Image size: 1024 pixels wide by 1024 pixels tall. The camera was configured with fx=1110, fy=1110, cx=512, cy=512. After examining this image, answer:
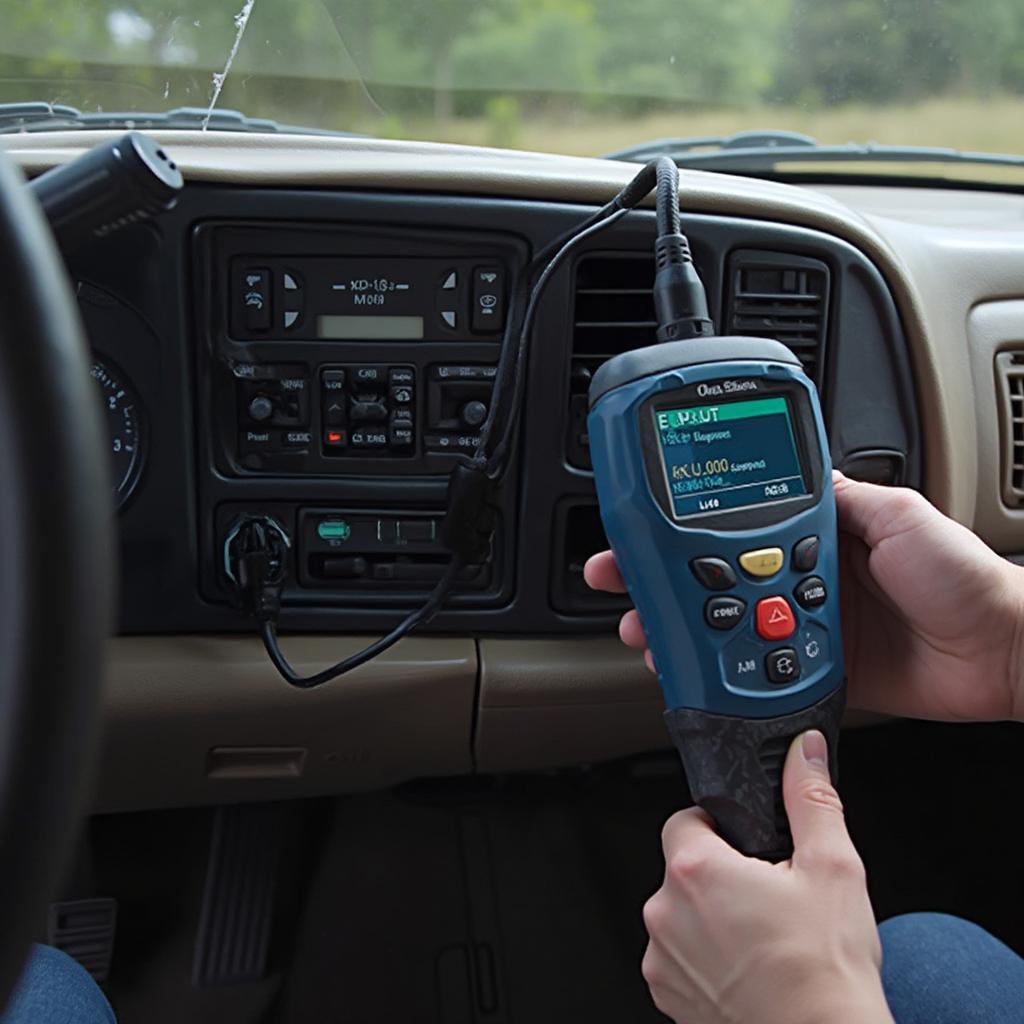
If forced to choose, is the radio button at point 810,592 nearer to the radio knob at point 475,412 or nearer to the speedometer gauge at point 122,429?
the radio knob at point 475,412

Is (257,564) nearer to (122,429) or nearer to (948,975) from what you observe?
(122,429)

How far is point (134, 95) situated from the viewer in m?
1.33

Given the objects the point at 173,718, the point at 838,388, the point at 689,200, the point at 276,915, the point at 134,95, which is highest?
the point at 134,95

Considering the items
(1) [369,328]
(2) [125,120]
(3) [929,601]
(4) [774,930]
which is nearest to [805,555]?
(3) [929,601]

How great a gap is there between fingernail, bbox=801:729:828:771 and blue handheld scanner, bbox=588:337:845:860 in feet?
0.05

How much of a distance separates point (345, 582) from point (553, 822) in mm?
753

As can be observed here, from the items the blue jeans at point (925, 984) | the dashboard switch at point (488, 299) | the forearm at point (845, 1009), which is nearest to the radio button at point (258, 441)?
the dashboard switch at point (488, 299)

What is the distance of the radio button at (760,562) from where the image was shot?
0.84 m

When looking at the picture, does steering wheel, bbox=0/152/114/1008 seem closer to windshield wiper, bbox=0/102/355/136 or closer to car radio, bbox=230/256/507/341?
car radio, bbox=230/256/507/341

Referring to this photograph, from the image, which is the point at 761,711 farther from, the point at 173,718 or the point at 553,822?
the point at 553,822

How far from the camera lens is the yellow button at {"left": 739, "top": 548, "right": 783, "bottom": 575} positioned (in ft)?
2.76

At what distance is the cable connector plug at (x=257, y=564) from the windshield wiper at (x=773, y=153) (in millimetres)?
707

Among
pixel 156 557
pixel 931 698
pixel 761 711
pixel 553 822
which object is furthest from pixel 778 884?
pixel 553 822

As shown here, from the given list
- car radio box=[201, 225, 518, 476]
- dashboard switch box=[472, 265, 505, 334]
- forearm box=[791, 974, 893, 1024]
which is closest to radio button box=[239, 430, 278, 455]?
car radio box=[201, 225, 518, 476]
